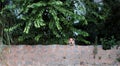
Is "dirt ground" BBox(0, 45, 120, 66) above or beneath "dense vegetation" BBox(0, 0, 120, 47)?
beneath

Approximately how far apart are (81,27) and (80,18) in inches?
38.6

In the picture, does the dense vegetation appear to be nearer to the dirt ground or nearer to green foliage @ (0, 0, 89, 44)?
green foliage @ (0, 0, 89, 44)

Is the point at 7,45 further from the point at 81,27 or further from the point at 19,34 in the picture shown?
the point at 81,27

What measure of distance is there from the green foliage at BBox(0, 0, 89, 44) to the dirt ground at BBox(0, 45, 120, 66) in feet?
0.72

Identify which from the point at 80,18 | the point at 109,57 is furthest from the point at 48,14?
the point at 109,57

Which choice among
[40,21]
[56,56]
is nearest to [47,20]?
[40,21]

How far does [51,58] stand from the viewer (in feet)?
19.3

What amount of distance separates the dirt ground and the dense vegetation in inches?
8.4

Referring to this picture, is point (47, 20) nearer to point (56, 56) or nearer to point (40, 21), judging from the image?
point (40, 21)

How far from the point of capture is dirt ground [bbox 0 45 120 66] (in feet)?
19.0

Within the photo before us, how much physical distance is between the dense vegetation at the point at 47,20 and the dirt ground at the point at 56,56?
21cm

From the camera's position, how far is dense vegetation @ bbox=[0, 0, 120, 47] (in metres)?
5.86

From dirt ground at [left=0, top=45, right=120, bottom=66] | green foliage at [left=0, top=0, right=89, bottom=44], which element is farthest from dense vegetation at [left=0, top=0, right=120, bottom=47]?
dirt ground at [left=0, top=45, right=120, bottom=66]

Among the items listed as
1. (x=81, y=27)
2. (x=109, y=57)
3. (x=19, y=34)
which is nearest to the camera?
(x=109, y=57)
